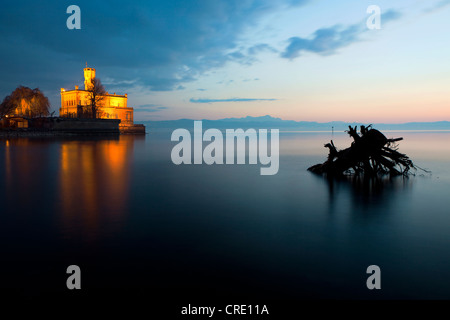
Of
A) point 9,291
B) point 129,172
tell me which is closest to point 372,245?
point 9,291

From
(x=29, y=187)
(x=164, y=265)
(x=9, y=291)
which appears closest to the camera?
(x=9, y=291)

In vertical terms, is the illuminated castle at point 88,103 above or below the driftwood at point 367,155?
above

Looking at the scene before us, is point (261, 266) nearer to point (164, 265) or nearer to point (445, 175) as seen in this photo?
point (164, 265)

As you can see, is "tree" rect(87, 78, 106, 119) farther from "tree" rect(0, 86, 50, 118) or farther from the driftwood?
the driftwood

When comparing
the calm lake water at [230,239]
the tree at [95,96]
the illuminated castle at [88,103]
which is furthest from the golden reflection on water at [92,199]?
the illuminated castle at [88,103]

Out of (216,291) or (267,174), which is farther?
(267,174)

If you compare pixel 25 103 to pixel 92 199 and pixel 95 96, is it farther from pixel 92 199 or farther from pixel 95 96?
pixel 92 199

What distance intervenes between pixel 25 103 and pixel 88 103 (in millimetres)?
22987

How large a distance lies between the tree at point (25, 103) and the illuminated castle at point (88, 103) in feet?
44.4

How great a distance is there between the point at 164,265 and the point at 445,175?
20.7 metres

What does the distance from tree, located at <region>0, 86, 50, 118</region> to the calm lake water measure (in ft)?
293

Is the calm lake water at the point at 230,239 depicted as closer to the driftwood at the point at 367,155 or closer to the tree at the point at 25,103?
the driftwood at the point at 367,155

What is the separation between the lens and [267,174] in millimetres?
21984

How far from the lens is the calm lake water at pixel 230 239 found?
19.5ft
